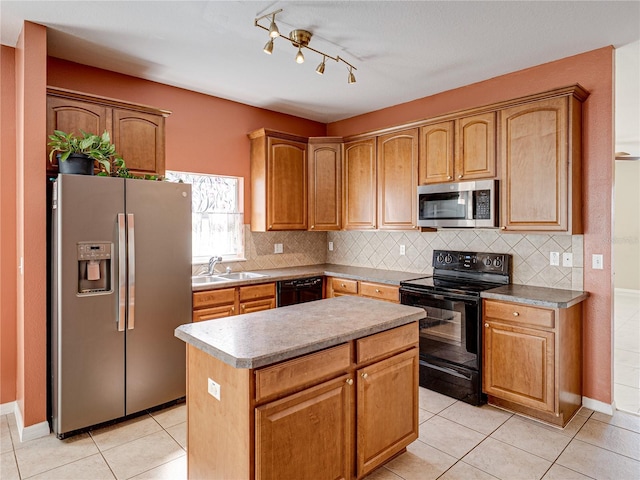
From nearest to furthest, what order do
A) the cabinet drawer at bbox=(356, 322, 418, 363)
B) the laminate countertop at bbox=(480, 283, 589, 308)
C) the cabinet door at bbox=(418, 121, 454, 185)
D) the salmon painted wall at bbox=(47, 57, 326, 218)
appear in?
the cabinet drawer at bbox=(356, 322, 418, 363) → the laminate countertop at bbox=(480, 283, 589, 308) → the salmon painted wall at bbox=(47, 57, 326, 218) → the cabinet door at bbox=(418, 121, 454, 185)

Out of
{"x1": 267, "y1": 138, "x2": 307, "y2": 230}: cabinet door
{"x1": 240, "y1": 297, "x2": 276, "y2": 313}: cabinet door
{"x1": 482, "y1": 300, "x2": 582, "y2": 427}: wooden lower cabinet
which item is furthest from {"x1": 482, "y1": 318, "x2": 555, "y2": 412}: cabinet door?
{"x1": 267, "y1": 138, "x2": 307, "y2": 230}: cabinet door

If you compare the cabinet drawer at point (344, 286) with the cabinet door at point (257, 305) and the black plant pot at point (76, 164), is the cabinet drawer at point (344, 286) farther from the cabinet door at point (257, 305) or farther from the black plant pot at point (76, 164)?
the black plant pot at point (76, 164)

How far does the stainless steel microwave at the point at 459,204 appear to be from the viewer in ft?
10.8

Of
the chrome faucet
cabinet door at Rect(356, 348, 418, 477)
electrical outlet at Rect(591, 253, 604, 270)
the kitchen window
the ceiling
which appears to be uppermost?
the ceiling

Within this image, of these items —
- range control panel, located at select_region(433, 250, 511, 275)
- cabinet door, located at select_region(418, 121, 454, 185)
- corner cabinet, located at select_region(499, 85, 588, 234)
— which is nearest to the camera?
corner cabinet, located at select_region(499, 85, 588, 234)

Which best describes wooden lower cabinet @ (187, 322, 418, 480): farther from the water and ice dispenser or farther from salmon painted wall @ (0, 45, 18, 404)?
salmon painted wall @ (0, 45, 18, 404)

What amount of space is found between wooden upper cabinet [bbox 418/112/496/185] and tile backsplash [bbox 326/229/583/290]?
60cm

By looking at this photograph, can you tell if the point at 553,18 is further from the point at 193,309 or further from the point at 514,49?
the point at 193,309

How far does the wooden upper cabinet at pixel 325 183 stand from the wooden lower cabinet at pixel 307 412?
247 cm

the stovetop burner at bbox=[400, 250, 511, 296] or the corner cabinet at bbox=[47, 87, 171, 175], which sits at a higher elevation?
the corner cabinet at bbox=[47, 87, 171, 175]

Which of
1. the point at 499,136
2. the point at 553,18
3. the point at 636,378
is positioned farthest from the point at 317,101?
the point at 636,378

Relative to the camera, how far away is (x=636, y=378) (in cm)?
368

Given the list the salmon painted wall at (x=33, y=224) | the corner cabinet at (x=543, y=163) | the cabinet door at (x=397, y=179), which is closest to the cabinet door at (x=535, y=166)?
the corner cabinet at (x=543, y=163)

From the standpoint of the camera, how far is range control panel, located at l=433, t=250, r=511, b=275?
3.49 m
